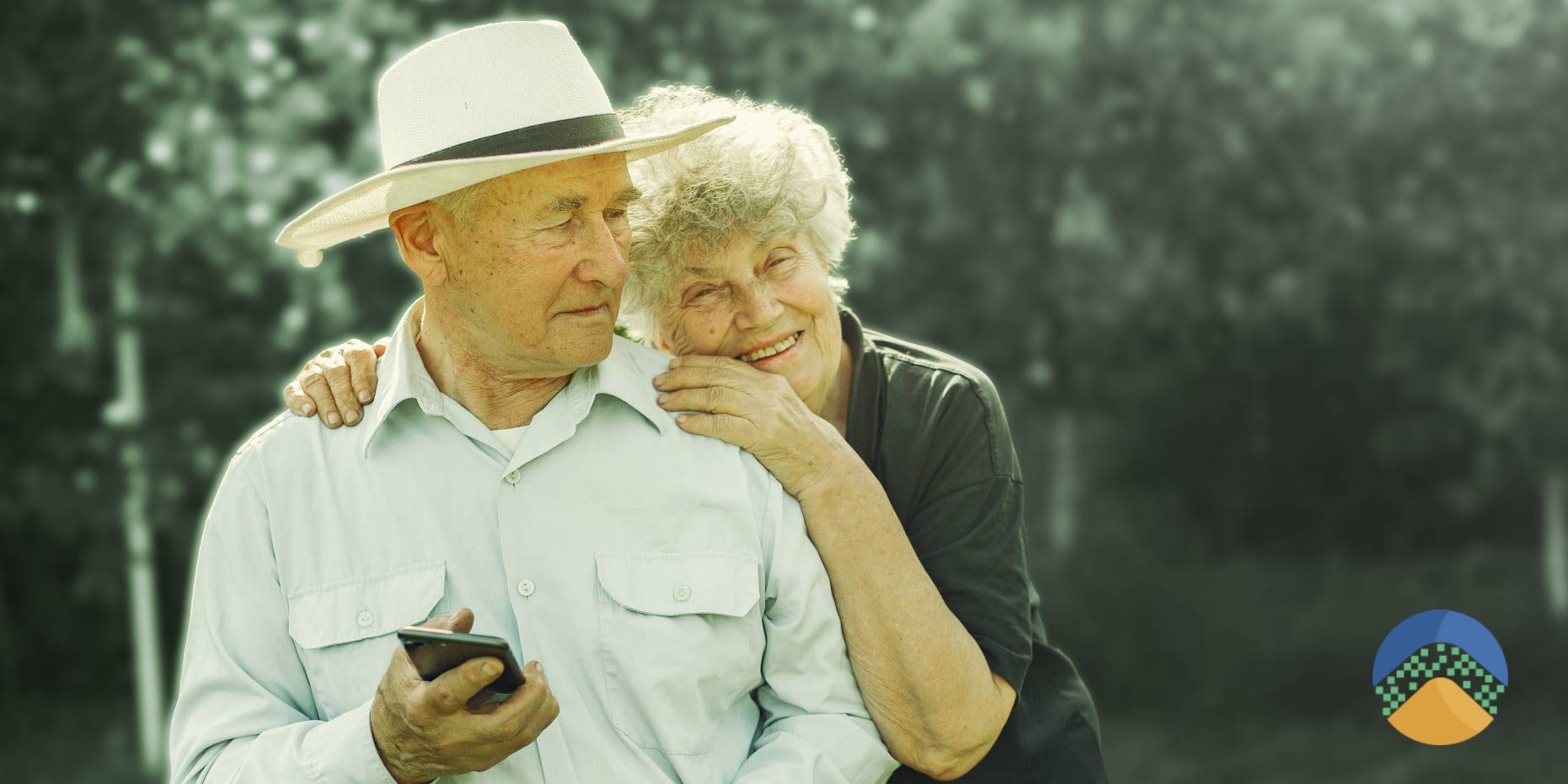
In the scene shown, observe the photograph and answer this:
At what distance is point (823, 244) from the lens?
2.63 meters

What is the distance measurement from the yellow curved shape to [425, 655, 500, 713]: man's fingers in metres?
2.55

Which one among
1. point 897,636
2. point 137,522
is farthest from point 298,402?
point 137,522

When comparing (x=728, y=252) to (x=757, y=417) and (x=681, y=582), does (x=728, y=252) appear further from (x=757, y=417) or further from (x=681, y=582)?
(x=681, y=582)

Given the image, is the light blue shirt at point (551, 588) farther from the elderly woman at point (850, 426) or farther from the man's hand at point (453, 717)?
the man's hand at point (453, 717)

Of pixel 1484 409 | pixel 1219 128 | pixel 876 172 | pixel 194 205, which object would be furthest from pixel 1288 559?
pixel 194 205

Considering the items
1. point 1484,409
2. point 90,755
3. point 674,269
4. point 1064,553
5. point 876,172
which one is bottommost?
point 90,755

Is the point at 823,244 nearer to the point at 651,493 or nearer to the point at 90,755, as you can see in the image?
the point at 651,493

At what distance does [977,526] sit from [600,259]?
76 centimetres

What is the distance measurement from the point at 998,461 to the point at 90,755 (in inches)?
231

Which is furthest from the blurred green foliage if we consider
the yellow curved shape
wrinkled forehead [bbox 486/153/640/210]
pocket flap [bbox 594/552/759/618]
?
pocket flap [bbox 594/552/759/618]

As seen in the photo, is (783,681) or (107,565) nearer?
(783,681)

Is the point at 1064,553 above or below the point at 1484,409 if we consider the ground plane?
below

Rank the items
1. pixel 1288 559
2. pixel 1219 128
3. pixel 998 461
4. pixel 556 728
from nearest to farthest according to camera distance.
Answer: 1. pixel 556 728
2. pixel 998 461
3. pixel 1219 128
4. pixel 1288 559

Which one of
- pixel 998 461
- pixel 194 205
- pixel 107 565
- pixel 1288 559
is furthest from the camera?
pixel 1288 559
